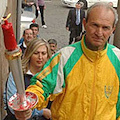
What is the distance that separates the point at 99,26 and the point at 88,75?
386 millimetres

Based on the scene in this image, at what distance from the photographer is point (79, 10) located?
10.6 meters

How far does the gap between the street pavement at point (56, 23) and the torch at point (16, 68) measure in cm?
908

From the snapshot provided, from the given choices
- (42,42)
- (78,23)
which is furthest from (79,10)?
(42,42)

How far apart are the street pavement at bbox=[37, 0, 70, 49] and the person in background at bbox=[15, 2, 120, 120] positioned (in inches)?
335

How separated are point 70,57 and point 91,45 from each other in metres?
0.19

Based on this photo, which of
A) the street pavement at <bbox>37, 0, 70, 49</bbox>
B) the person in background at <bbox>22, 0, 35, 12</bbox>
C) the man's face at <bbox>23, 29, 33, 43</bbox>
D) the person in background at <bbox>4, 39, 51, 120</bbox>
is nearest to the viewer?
the person in background at <bbox>4, 39, 51, 120</bbox>

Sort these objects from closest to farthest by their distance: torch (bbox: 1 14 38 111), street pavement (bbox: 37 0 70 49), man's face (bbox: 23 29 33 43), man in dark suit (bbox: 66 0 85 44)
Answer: torch (bbox: 1 14 38 111)
man's face (bbox: 23 29 33 43)
man in dark suit (bbox: 66 0 85 44)
street pavement (bbox: 37 0 70 49)

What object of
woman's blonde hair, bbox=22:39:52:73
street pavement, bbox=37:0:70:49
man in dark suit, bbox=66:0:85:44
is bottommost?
street pavement, bbox=37:0:70:49

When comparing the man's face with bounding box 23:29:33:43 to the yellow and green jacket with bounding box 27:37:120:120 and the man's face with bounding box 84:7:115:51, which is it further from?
the man's face with bounding box 84:7:115:51

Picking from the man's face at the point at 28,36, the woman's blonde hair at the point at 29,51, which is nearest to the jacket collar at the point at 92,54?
the woman's blonde hair at the point at 29,51

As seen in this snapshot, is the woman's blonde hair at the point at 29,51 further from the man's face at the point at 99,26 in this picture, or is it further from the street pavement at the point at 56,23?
the street pavement at the point at 56,23

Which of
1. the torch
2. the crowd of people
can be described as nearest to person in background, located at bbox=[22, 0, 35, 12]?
the crowd of people

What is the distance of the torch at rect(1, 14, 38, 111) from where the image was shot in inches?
68.5

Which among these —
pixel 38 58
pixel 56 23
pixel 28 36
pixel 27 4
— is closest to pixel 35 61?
pixel 38 58
